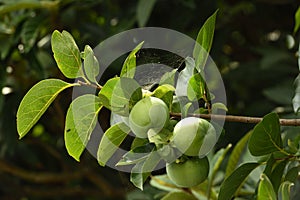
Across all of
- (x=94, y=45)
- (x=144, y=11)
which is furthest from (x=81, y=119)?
(x=94, y=45)

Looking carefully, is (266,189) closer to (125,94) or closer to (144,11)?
(125,94)

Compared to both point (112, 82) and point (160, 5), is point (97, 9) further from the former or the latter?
point (112, 82)

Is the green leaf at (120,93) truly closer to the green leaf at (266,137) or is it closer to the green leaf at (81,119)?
the green leaf at (81,119)

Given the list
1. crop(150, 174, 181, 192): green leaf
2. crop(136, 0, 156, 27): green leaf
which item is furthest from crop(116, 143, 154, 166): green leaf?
crop(136, 0, 156, 27): green leaf

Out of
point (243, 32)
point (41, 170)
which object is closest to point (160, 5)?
point (243, 32)

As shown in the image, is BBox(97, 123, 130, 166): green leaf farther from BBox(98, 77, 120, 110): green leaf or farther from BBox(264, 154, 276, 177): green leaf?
BBox(264, 154, 276, 177): green leaf
